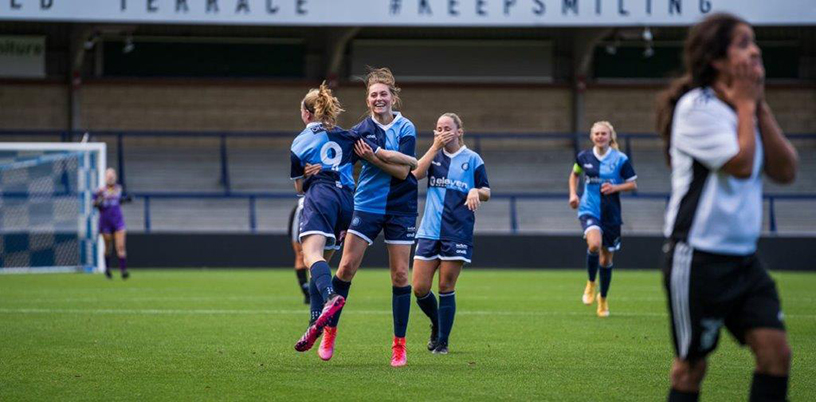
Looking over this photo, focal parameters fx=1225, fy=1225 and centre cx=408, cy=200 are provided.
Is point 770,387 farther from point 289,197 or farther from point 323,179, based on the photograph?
point 289,197

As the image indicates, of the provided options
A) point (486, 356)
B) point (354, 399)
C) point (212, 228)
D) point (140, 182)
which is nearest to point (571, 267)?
point (212, 228)

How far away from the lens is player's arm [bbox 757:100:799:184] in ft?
15.3

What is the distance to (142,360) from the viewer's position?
920 centimetres

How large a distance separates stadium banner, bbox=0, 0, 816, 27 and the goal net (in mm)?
4704

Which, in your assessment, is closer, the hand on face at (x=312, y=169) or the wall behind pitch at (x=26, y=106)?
the hand on face at (x=312, y=169)

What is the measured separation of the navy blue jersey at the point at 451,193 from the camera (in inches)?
388

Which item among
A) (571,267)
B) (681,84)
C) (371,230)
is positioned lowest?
(571,267)

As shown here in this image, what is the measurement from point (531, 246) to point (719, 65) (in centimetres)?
2127

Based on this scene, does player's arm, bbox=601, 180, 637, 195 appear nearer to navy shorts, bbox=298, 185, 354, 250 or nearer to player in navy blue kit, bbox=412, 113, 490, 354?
player in navy blue kit, bbox=412, 113, 490, 354

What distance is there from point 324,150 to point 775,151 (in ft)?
15.2

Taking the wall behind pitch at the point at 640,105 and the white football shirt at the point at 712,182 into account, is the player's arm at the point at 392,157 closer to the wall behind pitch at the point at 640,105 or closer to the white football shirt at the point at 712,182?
the white football shirt at the point at 712,182

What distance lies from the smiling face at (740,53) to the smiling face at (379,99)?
14.4 feet

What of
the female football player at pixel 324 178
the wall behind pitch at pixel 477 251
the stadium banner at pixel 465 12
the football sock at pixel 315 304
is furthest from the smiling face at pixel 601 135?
the stadium banner at pixel 465 12

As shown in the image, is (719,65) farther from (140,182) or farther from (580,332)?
(140,182)
